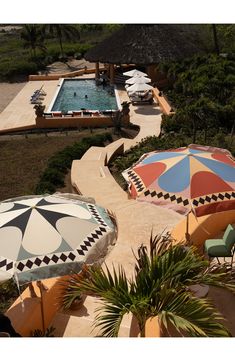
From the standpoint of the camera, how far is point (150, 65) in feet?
121

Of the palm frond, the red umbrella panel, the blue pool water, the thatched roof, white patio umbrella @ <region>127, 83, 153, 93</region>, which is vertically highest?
the palm frond

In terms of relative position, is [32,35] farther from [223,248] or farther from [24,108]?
[223,248]

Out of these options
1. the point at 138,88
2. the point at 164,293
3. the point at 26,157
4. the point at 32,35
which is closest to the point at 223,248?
the point at 164,293

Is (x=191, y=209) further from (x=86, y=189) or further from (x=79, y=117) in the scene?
(x=79, y=117)

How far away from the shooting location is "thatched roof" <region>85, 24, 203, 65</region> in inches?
1462

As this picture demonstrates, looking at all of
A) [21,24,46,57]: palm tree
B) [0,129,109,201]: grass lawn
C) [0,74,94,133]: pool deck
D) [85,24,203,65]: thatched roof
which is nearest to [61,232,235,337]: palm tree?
[0,129,109,201]: grass lawn

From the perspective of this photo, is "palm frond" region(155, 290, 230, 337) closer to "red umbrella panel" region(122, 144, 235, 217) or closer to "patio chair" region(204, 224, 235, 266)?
"red umbrella panel" region(122, 144, 235, 217)

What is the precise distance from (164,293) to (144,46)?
1348 inches

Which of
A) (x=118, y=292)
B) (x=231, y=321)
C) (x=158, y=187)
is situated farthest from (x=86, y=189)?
(x=118, y=292)

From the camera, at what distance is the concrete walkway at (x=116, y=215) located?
975 centimetres

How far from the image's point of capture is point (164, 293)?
279 inches

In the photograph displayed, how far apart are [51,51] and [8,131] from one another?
27261mm

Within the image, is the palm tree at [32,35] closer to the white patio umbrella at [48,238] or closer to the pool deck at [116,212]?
the pool deck at [116,212]

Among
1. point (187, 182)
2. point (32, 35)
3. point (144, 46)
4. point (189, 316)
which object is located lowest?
point (32, 35)
